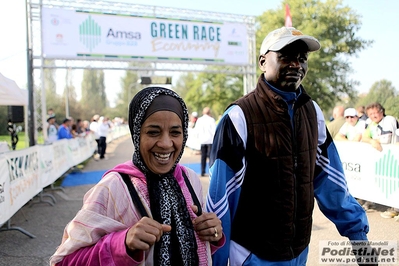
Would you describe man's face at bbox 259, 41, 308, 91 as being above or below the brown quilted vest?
above

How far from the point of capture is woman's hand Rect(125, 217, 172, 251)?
1216 millimetres

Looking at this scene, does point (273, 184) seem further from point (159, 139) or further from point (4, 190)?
point (4, 190)

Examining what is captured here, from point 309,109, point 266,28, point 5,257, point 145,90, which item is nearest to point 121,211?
point 145,90

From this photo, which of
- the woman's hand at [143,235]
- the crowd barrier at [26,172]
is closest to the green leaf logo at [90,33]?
the crowd barrier at [26,172]

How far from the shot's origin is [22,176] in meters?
6.18

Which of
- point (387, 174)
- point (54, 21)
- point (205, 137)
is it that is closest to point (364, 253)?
point (387, 174)

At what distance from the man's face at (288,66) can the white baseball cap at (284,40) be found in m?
0.03

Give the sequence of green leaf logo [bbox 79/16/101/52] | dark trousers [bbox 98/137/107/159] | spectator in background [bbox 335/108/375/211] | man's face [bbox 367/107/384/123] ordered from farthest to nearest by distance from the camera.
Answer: dark trousers [bbox 98/137/107/159] < green leaf logo [bbox 79/16/101/52] < spectator in background [bbox 335/108/375/211] < man's face [bbox 367/107/384/123]

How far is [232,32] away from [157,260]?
47.0 feet

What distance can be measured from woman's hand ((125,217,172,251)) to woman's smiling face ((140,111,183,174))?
260 millimetres

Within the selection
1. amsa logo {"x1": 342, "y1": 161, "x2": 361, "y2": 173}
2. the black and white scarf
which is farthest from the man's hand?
amsa logo {"x1": 342, "y1": 161, "x2": 361, "y2": 173}

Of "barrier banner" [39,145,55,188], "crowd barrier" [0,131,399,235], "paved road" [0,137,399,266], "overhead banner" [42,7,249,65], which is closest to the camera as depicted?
"paved road" [0,137,399,266]

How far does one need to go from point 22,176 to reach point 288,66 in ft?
18.3

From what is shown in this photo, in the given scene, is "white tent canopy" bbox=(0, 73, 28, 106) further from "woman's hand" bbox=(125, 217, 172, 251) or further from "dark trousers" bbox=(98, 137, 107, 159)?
"dark trousers" bbox=(98, 137, 107, 159)
